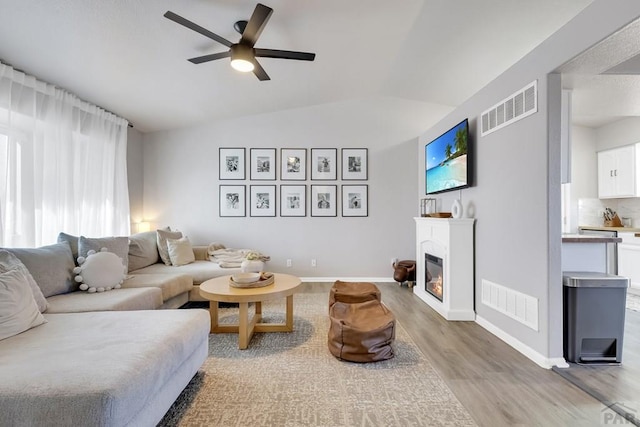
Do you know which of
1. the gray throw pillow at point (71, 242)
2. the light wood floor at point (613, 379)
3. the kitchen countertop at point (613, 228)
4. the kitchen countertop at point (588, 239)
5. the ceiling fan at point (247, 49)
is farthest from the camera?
the kitchen countertop at point (613, 228)

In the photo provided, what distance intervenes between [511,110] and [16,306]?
3747mm

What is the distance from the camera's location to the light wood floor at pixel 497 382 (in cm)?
155

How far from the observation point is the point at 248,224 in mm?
4637

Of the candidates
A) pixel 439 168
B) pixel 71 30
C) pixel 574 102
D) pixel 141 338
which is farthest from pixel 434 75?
pixel 141 338

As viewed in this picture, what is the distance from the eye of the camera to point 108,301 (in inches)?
85.0

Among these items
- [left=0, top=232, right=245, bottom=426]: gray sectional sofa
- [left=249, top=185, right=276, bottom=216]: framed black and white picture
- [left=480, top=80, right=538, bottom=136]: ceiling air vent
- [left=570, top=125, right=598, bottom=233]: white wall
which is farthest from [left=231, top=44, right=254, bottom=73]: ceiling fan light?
[left=570, top=125, right=598, bottom=233]: white wall

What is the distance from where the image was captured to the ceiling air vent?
2.18 metres

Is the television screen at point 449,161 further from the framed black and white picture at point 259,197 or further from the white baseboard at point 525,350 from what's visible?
the framed black and white picture at point 259,197

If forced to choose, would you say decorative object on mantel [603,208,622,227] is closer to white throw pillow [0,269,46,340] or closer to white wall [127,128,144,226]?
white throw pillow [0,269,46,340]

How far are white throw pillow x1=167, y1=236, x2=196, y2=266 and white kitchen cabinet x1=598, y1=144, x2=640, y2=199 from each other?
21.1ft

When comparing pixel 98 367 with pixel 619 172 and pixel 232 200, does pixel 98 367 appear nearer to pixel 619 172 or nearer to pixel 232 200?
pixel 232 200

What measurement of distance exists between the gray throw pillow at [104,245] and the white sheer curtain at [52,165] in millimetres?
445

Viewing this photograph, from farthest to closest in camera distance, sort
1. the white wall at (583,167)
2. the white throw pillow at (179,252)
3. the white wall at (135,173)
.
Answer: the white wall at (583,167)
the white wall at (135,173)
the white throw pillow at (179,252)

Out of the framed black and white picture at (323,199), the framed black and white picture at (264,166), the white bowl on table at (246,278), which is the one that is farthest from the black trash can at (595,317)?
the framed black and white picture at (264,166)
